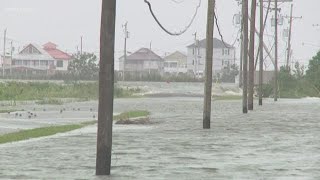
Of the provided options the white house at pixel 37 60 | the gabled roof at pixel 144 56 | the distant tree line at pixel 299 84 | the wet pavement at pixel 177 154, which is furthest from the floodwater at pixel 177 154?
the gabled roof at pixel 144 56

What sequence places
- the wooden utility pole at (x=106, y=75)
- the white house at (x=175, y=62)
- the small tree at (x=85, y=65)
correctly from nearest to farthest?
1. the wooden utility pole at (x=106, y=75)
2. the small tree at (x=85, y=65)
3. the white house at (x=175, y=62)

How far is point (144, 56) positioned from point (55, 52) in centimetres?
2320

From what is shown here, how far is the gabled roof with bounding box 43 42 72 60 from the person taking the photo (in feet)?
548

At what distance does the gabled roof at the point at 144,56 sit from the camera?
175m

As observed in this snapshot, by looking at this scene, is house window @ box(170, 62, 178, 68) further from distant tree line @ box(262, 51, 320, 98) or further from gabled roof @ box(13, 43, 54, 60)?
distant tree line @ box(262, 51, 320, 98)

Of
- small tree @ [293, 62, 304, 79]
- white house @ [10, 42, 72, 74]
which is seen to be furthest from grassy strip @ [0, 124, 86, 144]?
white house @ [10, 42, 72, 74]

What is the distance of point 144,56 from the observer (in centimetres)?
17488

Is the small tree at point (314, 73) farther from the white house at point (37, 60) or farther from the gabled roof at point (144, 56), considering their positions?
the gabled roof at point (144, 56)

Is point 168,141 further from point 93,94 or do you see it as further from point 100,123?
point 93,94

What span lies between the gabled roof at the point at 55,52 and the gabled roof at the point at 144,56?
1680cm

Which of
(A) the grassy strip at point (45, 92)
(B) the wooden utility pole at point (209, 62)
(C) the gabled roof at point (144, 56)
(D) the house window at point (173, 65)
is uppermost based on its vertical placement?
(C) the gabled roof at point (144, 56)

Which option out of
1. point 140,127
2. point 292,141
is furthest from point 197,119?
point 292,141

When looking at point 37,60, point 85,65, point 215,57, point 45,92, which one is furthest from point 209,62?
point 215,57

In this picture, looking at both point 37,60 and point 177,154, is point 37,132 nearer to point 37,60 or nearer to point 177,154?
point 177,154
